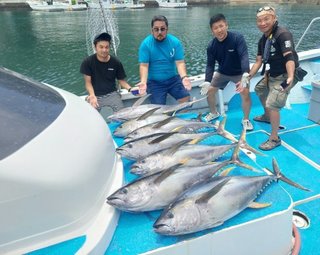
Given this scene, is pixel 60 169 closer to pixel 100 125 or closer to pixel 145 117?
A: pixel 100 125

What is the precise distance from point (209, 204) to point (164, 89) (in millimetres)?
3461

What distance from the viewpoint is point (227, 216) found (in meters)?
2.13

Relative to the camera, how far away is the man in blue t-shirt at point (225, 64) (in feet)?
15.7

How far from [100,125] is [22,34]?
34.5 m

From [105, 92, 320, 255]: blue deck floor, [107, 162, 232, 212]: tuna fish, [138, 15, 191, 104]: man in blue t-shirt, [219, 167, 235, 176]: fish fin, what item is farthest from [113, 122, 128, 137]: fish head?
[138, 15, 191, 104]: man in blue t-shirt

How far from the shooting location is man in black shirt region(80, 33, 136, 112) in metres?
4.80

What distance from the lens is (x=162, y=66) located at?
17.3 feet

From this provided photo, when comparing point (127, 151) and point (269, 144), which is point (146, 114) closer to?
point (127, 151)

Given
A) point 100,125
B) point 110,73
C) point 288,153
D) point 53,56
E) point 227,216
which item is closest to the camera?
point 227,216

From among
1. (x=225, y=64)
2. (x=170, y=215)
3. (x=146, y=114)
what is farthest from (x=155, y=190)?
(x=225, y=64)

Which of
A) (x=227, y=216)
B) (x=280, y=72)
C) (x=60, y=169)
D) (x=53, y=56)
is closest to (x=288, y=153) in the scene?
(x=280, y=72)

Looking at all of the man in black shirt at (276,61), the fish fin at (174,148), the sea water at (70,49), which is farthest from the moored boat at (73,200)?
the sea water at (70,49)

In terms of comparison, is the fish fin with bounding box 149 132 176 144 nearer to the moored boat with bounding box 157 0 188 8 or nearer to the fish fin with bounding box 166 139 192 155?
the fish fin with bounding box 166 139 192 155

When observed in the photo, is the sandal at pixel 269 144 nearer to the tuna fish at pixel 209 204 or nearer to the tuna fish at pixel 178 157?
the tuna fish at pixel 178 157
